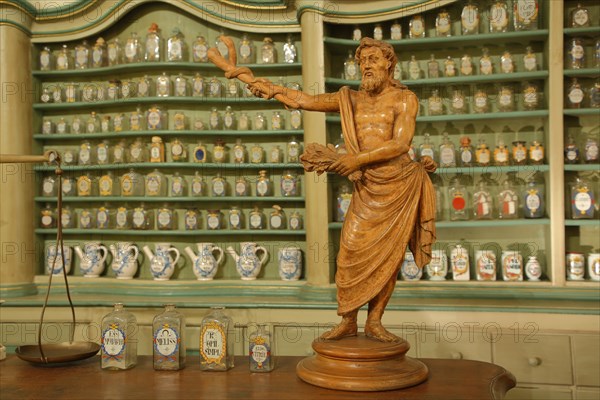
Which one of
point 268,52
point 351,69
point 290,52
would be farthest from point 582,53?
point 268,52

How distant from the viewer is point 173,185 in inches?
139

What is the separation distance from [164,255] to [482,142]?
193cm

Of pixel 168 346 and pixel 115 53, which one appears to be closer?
pixel 168 346

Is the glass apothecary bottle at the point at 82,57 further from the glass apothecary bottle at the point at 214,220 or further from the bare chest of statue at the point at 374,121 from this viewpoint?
the bare chest of statue at the point at 374,121

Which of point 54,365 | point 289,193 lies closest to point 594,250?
point 289,193

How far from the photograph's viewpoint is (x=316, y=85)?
317 centimetres

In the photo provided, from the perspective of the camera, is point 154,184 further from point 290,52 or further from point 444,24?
point 444,24

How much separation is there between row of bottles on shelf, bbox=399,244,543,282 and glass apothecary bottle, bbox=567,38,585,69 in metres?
1.04

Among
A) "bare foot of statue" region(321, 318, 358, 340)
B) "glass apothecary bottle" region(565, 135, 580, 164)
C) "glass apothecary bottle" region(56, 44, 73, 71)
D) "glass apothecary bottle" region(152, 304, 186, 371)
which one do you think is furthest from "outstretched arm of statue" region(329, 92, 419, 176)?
"glass apothecary bottle" region(56, 44, 73, 71)

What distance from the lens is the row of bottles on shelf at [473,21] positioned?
318 cm

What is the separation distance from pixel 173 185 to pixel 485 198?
5.92ft

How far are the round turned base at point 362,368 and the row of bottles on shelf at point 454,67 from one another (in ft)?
6.50

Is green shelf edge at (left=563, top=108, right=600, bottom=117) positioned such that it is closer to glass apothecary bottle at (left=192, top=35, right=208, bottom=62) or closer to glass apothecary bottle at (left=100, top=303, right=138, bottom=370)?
glass apothecary bottle at (left=192, top=35, right=208, bottom=62)

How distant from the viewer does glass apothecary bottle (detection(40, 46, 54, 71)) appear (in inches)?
144
